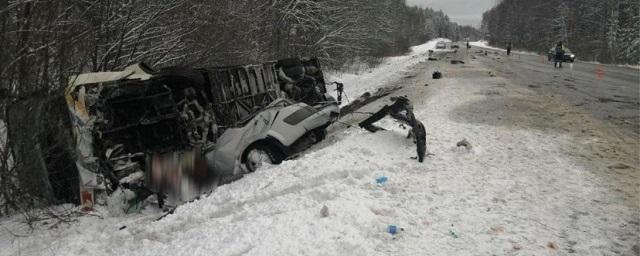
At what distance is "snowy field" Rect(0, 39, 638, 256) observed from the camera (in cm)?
424

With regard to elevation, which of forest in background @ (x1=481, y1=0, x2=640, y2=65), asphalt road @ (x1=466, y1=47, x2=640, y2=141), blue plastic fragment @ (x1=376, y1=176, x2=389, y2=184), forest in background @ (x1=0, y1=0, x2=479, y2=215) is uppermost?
forest in background @ (x1=481, y1=0, x2=640, y2=65)

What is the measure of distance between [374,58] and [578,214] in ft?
102

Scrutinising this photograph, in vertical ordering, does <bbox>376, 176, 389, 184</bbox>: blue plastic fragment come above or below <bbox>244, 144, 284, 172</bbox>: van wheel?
below

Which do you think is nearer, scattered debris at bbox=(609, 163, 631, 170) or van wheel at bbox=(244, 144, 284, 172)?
scattered debris at bbox=(609, 163, 631, 170)

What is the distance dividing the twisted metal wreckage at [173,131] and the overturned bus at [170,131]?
0.01 meters

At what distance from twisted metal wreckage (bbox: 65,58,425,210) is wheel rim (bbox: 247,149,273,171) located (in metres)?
0.02

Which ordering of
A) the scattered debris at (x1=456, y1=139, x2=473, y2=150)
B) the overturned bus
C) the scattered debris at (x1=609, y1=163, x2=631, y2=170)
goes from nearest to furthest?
1. the overturned bus
2. the scattered debris at (x1=609, y1=163, x2=631, y2=170)
3. the scattered debris at (x1=456, y1=139, x2=473, y2=150)

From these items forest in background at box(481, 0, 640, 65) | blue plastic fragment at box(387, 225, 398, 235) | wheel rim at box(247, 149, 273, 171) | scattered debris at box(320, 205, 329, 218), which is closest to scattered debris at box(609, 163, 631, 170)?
blue plastic fragment at box(387, 225, 398, 235)

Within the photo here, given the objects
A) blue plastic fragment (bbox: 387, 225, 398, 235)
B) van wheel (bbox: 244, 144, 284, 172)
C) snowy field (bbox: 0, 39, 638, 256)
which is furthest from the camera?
van wheel (bbox: 244, 144, 284, 172)

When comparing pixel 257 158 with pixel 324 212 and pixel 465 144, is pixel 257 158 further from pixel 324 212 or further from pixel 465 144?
pixel 465 144

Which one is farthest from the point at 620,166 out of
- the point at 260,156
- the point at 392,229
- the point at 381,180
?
the point at 260,156

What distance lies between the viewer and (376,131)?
8.47 meters

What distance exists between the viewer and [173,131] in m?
6.37

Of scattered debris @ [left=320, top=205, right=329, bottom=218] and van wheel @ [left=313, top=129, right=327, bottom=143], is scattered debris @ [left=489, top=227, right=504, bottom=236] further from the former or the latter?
van wheel @ [left=313, top=129, right=327, bottom=143]
